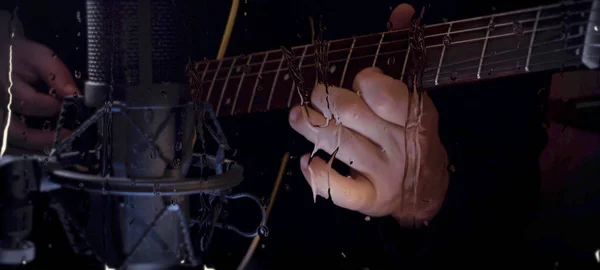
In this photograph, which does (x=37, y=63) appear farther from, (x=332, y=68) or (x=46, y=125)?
(x=332, y=68)

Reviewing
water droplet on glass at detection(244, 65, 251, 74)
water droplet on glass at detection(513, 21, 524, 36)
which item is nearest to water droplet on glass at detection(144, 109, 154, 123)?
water droplet on glass at detection(244, 65, 251, 74)

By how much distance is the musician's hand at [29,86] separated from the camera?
24.5 inches

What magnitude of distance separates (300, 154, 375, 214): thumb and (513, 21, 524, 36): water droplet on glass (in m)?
0.19

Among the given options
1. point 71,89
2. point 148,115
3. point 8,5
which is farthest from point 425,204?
point 8,5

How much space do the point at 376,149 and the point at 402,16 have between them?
0.13 meters

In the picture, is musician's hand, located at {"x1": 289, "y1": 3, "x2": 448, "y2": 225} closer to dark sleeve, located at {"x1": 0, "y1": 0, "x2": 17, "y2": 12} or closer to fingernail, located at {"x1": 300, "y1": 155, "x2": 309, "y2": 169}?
fingernail, located at {"x1": 300, "y1": 155, "x2": 309, "y2": 169}

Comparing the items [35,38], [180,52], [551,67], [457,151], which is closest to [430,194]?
[457,151]

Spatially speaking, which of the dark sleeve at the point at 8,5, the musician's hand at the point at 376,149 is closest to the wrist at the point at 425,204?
the musician's hand at the point at 376,149

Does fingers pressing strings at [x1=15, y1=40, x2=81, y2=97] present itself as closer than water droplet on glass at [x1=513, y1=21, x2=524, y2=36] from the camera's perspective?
No

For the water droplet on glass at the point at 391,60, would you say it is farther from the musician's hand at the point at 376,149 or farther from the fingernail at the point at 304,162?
the fingernail at the point at 304,162

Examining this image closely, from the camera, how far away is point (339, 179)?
564 mm

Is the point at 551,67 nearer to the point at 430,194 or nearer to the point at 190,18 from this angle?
the point at 430,194

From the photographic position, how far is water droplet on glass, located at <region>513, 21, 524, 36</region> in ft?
1.58

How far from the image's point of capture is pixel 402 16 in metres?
0.53
